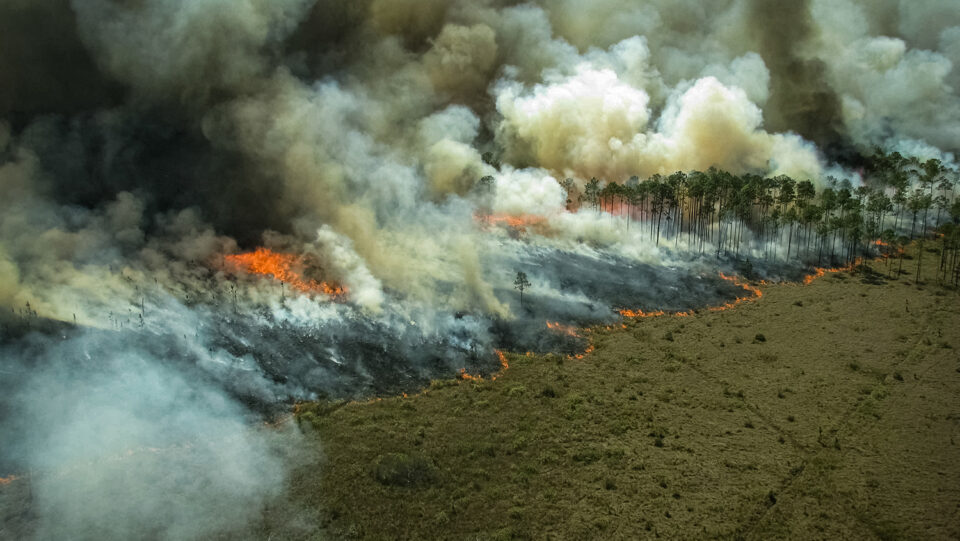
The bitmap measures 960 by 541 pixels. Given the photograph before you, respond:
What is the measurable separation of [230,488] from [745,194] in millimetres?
97219

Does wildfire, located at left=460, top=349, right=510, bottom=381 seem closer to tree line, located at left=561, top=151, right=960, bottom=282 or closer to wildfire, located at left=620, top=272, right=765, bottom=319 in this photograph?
wildfire, located at left=620, top=272, right=765, bottom=319

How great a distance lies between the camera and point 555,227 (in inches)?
4461

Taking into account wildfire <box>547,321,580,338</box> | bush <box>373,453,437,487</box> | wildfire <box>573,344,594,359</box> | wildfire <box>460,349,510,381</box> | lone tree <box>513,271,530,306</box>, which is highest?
lone tree <box>513,271,530,306</box>

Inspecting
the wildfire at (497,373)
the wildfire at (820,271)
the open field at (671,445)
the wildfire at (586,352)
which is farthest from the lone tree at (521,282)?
the wildfire at (820,271)

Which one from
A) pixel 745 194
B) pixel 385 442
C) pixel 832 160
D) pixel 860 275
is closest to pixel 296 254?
pixel 385 442

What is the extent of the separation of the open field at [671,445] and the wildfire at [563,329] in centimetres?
413

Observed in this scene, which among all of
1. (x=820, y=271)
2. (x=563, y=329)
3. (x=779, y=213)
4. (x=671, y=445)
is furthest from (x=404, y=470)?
(x=779, y=213)

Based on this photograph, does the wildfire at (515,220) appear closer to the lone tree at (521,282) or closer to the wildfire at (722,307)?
the lone tree at (521,282)

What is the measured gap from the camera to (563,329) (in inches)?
3113

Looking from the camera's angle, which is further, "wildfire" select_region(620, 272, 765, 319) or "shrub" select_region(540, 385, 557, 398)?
"wildfire" select_region(620, 272, 765, 319)

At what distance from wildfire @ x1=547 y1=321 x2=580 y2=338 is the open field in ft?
13.5

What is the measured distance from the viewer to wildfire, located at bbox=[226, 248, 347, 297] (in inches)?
3242

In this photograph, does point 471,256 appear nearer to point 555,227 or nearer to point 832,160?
point 555,227

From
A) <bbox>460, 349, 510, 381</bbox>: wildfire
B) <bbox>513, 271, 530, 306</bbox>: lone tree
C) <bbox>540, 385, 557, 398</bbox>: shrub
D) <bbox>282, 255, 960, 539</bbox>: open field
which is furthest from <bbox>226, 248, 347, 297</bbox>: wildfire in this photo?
<bbox>540, 385, 557, 398</bbox>: shrub
